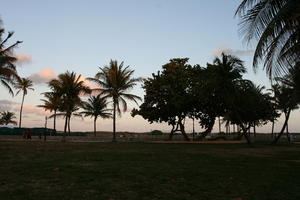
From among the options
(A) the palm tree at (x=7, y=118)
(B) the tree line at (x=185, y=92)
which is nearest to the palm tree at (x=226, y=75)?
(B) the tree line at (x=185, y=92)

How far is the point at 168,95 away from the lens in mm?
37812

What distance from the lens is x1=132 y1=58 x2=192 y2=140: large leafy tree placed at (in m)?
37.2

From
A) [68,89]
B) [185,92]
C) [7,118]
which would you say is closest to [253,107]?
[185,92]

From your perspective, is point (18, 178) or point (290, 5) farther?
point (290, 5)

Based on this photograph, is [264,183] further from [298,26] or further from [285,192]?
[298,26]

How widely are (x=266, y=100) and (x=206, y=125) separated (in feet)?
32.7

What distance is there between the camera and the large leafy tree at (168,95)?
122ft

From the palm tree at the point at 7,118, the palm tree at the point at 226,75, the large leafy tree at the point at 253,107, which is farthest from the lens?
the palm tree at the point at 7,118

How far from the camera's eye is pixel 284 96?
112 ft

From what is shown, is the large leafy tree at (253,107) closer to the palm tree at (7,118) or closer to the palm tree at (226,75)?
the palm tree at (226,75)

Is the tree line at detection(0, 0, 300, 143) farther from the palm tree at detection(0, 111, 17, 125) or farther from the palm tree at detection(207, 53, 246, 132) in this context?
the palm tree at detection(0, 111, 17, 125)

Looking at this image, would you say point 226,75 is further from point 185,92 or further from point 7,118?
point 7,118

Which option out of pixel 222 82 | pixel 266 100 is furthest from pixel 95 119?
pixel 222 82

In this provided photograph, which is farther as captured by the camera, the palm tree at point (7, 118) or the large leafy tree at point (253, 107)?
the palm tree at point (7, 118)
